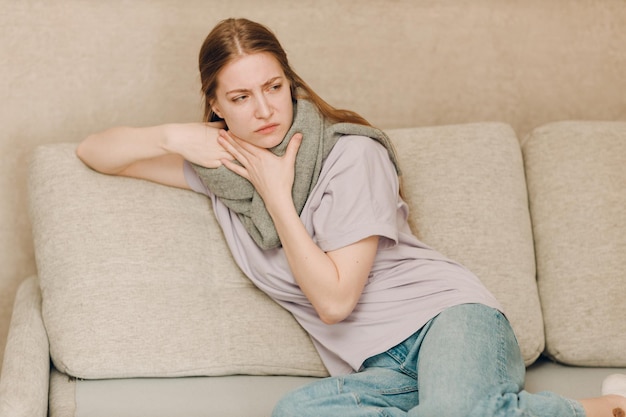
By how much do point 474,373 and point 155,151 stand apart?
919mm

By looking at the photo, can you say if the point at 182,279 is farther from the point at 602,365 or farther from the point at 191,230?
the point at 602,365

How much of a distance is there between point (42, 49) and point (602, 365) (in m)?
1.72

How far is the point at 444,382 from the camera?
1.59 metres

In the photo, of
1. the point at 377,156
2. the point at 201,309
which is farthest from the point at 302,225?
the point at 201,309

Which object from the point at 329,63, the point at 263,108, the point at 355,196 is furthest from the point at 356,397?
the point at 329,63

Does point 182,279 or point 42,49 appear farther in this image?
point 42,49

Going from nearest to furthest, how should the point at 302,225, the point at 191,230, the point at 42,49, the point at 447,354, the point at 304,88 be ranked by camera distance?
the point at 447,354, the point at 302,225, the point at 304,88, the point at 191,230, the point at 42,49

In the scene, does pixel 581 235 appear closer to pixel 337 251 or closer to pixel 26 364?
pixel 337 251

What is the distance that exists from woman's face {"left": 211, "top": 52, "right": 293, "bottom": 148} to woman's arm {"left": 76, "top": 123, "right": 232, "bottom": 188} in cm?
12

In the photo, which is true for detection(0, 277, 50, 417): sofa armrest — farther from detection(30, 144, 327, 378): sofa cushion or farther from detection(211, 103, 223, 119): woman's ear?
detection(211, 103, 223, 119): woman's ear

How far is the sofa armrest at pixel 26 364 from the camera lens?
1.63 meters

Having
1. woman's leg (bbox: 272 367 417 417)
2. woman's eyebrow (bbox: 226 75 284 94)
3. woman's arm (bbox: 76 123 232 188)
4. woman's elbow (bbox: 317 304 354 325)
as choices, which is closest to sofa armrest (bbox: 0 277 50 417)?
woman's arm (bbox: 76 123 232 188)

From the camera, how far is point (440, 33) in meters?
2.40

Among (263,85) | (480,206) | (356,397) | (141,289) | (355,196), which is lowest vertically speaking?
(356,397)
